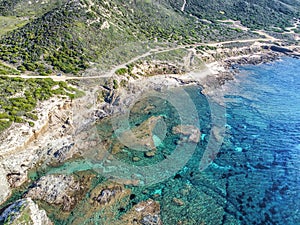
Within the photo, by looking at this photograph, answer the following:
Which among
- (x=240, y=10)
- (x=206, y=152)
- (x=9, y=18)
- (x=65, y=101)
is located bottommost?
(x=206, y=152)

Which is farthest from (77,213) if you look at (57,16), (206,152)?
(57,16)

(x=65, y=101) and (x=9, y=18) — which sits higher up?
(x=9, y=18)

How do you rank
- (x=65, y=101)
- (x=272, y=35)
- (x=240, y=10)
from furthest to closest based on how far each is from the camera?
(x=240, y=10), (x=272, y=35), (x=65, y=101)

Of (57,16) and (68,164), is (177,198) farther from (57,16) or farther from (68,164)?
(57,16)

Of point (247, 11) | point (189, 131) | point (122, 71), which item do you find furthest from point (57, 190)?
point (247, 11)

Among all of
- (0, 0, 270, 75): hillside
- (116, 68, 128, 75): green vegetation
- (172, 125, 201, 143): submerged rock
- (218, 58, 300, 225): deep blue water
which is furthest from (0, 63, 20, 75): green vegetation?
(218, 58, 300, 225): deep blue water

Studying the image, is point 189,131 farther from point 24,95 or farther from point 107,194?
point 24,95

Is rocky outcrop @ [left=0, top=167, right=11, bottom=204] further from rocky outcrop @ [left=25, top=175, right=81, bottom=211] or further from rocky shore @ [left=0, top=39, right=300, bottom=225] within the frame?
rocky outcrop @ [left=25, top=175, right=81, bottom=211]
